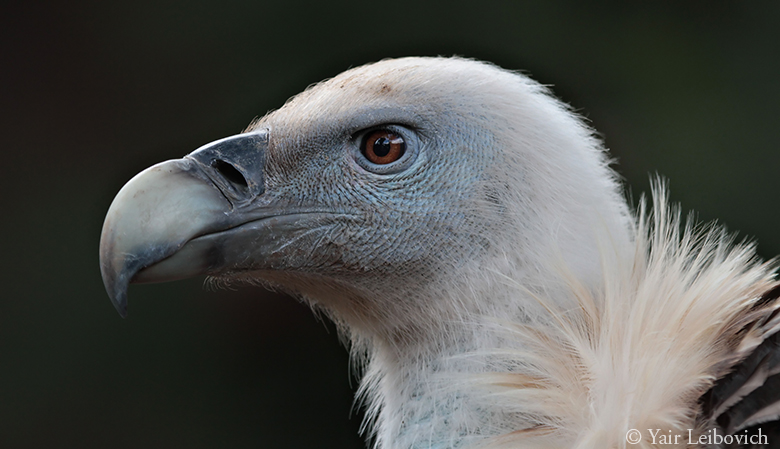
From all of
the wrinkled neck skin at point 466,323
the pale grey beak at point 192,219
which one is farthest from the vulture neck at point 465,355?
the pale grey beak at point 192,219

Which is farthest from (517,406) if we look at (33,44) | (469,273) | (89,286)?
(33,44)

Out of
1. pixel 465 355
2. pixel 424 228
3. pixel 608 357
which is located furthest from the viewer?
pixel 424 228

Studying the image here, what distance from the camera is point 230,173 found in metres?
1.76

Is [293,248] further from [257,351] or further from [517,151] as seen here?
[257,351]

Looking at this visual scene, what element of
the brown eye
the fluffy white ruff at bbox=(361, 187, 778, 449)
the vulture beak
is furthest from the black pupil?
the fluffy white ruff at bbox=(361, 187, 778, 449)

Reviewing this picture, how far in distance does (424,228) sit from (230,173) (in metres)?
0.44

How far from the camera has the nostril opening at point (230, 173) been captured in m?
1.75

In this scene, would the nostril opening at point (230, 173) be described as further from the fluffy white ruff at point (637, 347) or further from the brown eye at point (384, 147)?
the fluffy white ruff at point (637, 347)

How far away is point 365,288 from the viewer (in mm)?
1792

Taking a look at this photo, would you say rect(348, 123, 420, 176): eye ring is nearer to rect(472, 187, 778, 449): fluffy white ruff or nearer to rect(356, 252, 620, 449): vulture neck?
rect(356, 252, 620, 449): vulture neck

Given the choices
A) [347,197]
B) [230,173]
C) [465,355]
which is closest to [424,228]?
[347,197]

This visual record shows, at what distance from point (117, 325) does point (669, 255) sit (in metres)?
3.32

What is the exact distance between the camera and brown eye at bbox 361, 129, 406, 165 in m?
1.77

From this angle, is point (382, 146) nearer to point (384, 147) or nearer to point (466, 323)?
point (384, 147)
